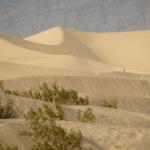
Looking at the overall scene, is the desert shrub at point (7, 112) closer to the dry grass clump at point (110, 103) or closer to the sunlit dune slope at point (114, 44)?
the dry grass clump at point (110, 103)

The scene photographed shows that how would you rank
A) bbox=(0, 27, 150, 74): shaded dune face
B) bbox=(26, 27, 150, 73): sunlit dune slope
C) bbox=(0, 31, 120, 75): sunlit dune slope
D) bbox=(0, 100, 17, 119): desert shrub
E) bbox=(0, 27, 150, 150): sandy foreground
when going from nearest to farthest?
bbox=(0, 27, 150, 150): sandy foreground < bbox=(0, 100, 17, 119): desert shrub < bbox=(0, 31, 120, 75): sunlit dune slope < bbox=(0, 27, 150, 74): shaded dune face < bbox=(26, 27, 150, 73): sunlit dune slope

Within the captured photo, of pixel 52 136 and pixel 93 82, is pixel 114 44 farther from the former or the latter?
pixel 52 136

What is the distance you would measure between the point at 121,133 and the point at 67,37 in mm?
81688

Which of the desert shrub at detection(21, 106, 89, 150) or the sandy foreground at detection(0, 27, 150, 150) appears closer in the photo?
the desert shrub at detection(21, 106, 89, 150)

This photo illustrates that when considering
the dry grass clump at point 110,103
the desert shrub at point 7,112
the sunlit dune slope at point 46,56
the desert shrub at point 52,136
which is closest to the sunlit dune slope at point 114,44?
the sunlit dune slope at point 46,56

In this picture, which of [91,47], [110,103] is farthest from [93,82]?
[91,47]

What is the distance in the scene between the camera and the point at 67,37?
92812 millimetres

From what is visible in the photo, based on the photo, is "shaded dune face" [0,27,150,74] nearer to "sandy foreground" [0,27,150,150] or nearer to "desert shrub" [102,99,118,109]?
"sandy foreground" [0,27,150,150]

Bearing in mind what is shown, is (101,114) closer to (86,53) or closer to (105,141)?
A: (105,141)

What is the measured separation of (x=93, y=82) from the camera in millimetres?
31781

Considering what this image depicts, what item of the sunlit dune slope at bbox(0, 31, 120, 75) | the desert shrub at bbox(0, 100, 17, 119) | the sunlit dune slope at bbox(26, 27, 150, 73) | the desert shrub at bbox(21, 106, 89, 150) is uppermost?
the sunlit dune slope at bbox(26, 27, 150, 73)

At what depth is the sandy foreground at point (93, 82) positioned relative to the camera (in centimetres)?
1112

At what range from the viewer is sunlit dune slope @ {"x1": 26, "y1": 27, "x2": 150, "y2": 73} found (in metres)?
91.4

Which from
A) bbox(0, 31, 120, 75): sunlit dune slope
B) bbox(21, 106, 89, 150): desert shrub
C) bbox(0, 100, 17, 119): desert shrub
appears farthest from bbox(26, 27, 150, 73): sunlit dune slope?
bbox(21, 106, 89, 150): desert shrub
